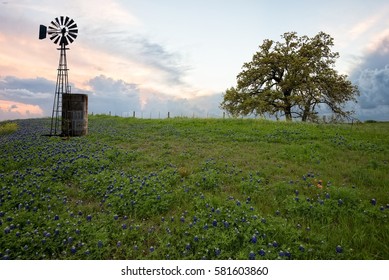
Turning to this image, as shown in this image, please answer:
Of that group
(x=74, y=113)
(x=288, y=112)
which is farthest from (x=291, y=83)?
(x=74, y=113)

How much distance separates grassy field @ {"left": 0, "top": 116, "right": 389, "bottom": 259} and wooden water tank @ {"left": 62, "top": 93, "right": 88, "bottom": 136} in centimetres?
584

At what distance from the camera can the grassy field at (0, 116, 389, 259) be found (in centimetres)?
413

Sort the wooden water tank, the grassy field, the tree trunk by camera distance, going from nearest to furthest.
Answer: the grassy field
the wooden water tank
the tree trunk

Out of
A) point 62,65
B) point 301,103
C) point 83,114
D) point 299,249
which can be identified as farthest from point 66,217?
point 301,103

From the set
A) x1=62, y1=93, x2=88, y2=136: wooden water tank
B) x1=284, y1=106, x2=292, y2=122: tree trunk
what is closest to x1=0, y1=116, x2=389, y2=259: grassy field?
x1=62, y1=93, x2=88, y2=136: wooden water tank

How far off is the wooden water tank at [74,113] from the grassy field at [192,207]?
19.1 feet

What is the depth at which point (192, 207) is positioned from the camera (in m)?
5.66

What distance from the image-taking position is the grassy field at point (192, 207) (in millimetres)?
4129

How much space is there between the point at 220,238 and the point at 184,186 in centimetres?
280

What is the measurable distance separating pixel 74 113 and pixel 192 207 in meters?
14.2

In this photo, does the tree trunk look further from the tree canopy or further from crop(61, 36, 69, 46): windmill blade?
crop(61, 36, 69, 46): windmill blade

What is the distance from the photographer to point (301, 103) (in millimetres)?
27922

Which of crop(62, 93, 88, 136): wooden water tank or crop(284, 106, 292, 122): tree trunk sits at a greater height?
crop(284, 106, 292, 122): tree trunk
